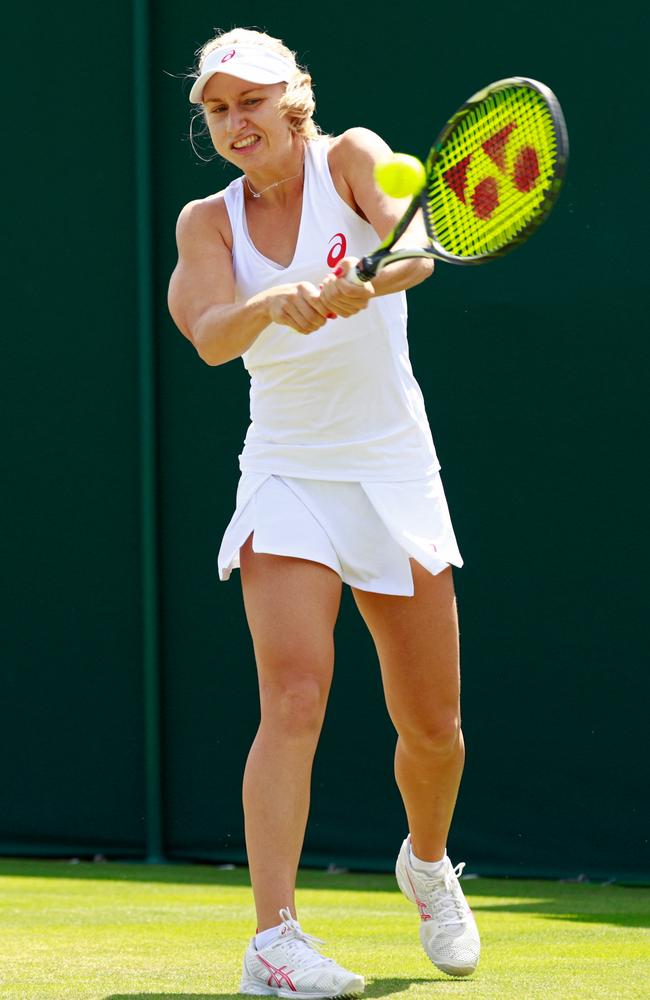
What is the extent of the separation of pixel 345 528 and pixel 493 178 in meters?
0.60

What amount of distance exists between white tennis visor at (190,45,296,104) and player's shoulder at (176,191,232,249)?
0.62ft

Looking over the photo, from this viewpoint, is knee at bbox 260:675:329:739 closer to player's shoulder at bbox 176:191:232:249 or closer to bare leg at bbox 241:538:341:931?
bare leg at bbox 241:538:341:931

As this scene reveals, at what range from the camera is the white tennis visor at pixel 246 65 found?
267 centimetres

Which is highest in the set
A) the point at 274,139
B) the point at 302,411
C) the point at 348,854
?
the point at 274,139

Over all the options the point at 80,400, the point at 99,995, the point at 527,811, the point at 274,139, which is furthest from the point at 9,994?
the point at 80,400

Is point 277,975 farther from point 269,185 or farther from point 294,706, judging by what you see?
point 269,185

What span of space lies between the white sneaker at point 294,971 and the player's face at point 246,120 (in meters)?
1.20

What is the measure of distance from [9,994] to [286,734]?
581mm

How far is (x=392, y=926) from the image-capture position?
3.60m

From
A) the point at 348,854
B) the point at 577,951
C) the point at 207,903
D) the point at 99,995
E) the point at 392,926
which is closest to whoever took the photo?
the point at 99,995

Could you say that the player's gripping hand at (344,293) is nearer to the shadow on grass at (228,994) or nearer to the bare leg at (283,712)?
the bare leg at (283,712)

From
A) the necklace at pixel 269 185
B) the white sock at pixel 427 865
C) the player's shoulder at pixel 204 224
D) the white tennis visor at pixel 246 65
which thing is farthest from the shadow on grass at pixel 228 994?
the white tennis visor at pixel 246 65

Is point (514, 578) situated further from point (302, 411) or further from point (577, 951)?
point (302, 411)

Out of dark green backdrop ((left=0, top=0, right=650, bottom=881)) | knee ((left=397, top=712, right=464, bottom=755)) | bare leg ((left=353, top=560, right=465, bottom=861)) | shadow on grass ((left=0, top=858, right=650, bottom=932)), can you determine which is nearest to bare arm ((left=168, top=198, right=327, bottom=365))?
bare leg ((left=353, top=560, right=465, bottom=861))
